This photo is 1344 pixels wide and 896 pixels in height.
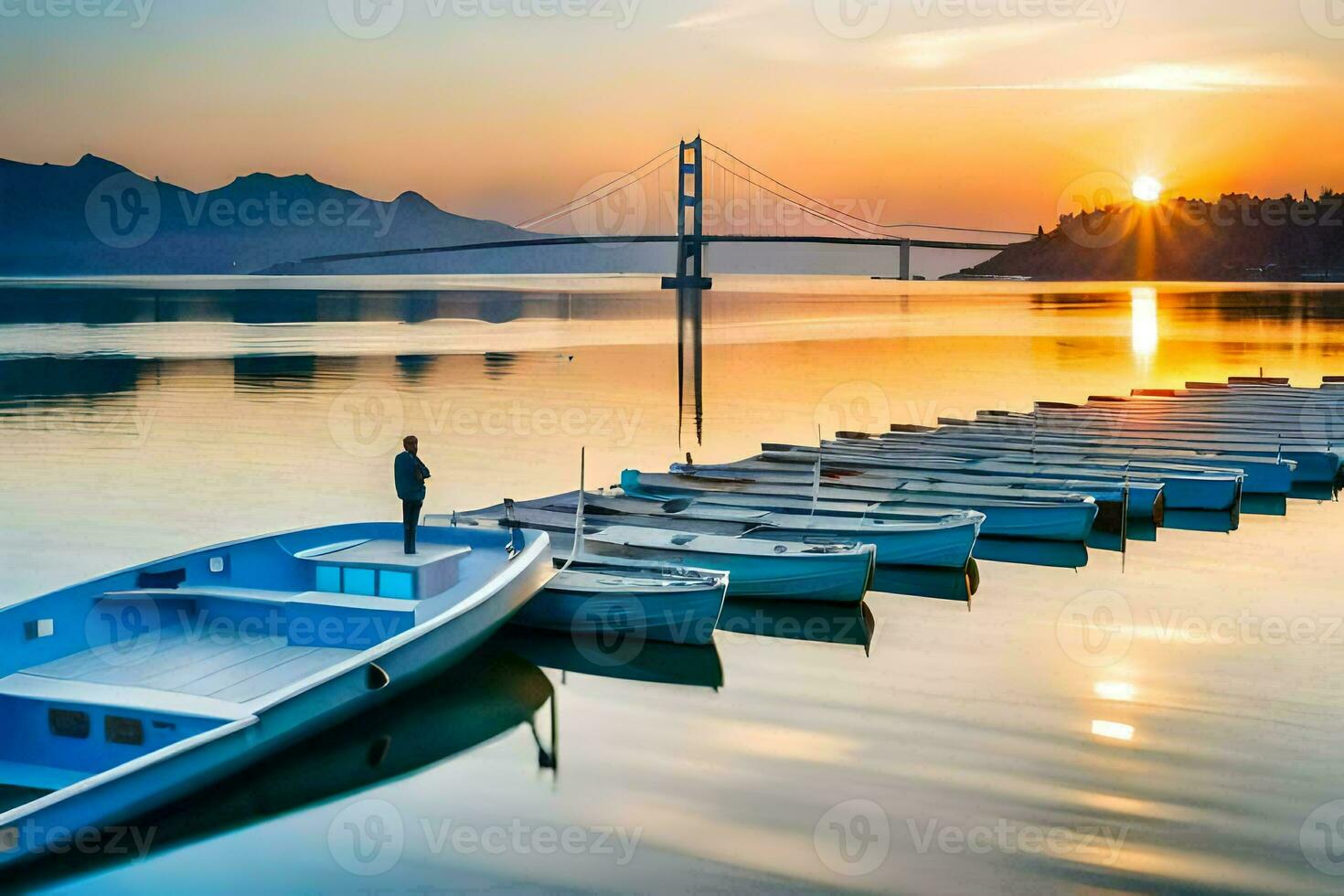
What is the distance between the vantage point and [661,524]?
1694 centimetres

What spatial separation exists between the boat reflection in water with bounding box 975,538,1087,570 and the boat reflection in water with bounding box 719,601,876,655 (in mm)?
3431

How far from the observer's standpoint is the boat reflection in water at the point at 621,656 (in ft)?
42.7


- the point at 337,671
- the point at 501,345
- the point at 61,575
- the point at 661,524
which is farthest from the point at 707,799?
the point at 501,345

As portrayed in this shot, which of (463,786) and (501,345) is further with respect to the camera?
(501,345)

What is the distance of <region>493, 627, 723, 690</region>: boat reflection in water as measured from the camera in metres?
13.0

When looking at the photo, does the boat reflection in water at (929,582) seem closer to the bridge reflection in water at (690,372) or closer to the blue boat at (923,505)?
the blue boat at (923,505)

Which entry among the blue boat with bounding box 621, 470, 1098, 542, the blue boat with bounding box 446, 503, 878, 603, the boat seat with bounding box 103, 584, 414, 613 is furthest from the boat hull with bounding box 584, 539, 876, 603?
the boat seat with bounding box 103, 584, 414, 613

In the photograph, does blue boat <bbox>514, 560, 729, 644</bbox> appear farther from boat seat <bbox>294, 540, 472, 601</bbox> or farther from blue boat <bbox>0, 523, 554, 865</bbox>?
boat seat <bbox>294, 540, 472, 601</bbox>

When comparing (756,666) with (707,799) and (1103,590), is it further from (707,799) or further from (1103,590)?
(1103,590)

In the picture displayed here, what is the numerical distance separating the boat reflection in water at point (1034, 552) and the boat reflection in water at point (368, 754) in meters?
7.74

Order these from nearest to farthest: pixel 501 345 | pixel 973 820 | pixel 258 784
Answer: pixel 973 820 → pixel 258 784 → pixel 501 345

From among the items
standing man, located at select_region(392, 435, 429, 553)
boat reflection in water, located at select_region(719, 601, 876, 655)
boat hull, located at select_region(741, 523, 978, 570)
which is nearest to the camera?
standing man, located at select_region(392, 435, 429, 553)

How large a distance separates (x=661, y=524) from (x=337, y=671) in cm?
758

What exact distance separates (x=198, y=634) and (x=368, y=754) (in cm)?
195
